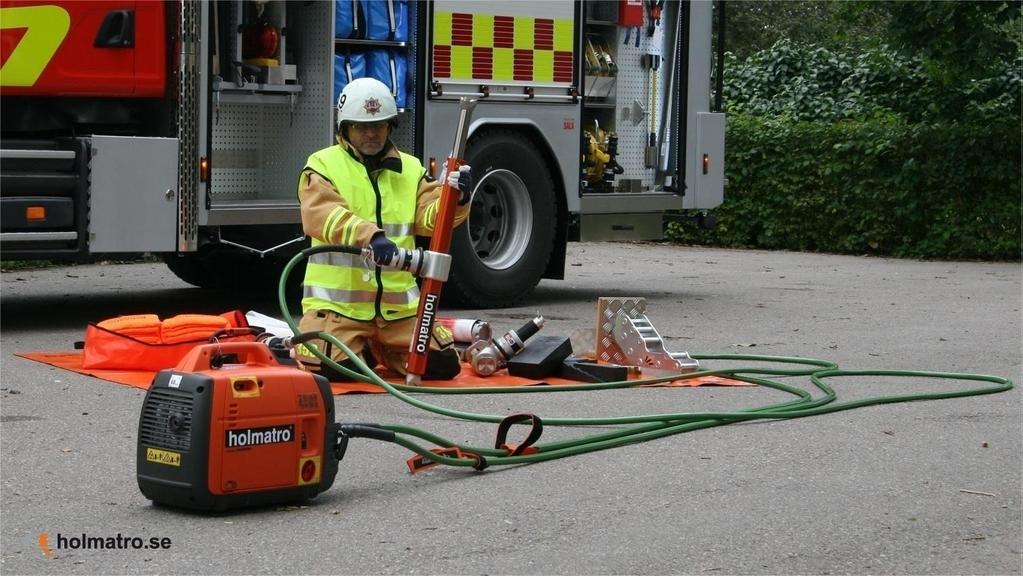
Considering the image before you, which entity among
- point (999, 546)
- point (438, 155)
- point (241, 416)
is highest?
point (438, 155)

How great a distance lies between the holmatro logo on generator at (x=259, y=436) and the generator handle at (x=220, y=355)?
30 centimetres

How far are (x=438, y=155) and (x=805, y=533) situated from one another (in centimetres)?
685

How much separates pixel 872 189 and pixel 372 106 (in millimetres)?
12864

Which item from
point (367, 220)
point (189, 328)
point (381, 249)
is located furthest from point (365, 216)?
point (189, 328)

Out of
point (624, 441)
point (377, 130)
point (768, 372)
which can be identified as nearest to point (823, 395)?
point (768, 372)

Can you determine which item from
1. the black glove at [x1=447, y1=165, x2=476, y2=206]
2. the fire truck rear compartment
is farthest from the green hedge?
the black glove at [x1=447, y1=165, x2=476, y2=206]

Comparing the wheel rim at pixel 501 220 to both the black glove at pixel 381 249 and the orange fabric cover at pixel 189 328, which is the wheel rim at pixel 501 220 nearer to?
the orange fabric cover at pixel 189 328

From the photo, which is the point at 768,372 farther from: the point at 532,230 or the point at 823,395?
the point at 532,230

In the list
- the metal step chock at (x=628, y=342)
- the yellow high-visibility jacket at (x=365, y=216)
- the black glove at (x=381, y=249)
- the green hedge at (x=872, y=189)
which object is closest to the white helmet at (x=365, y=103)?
the yellow high-visibility jacket at (x=365, y=216)

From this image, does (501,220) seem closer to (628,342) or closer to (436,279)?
(628,342)

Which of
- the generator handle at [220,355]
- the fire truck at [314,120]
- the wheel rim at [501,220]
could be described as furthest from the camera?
the wheel rim at [501,220]

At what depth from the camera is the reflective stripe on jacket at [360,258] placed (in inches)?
312

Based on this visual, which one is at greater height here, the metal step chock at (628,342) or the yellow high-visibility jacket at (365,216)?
the yellow high-visibility jacket at (365,216)

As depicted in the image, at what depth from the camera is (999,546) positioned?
5.08 meters
